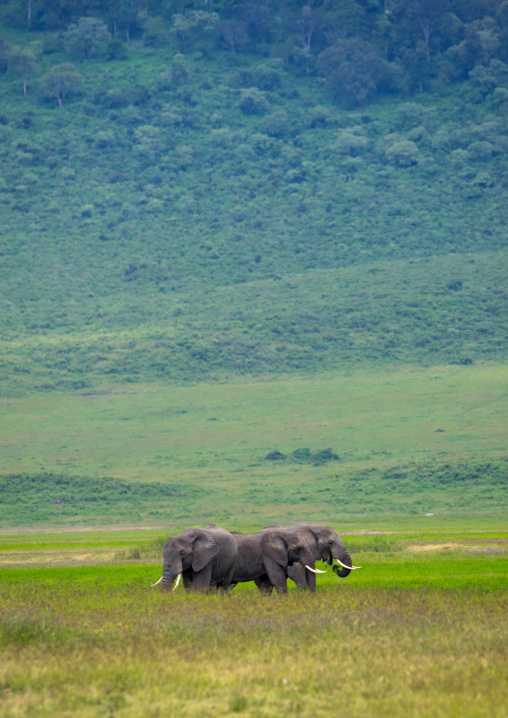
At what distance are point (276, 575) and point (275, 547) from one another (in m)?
0.57

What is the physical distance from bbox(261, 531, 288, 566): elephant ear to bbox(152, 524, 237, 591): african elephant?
0.81 m

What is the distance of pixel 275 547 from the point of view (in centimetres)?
2167

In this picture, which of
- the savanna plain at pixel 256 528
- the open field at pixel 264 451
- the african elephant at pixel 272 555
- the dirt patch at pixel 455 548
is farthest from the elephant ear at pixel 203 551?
the open field at pixel 264 451

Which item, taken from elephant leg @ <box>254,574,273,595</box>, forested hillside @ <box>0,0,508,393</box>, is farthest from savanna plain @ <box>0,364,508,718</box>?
forested hillside @ <box>0,0,508,393</box>

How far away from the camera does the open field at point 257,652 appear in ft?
37.8

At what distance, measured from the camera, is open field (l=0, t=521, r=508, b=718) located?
1152 centimetres

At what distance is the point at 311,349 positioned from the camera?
117875mm

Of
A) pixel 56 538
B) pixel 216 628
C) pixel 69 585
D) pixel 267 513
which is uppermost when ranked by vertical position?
pixel 216 628

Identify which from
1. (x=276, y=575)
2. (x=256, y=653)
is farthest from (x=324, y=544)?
(x=256, y=653)

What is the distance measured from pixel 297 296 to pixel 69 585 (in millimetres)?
110192

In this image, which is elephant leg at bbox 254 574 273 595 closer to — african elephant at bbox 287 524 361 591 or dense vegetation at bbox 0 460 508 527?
african elephant at bbox 287 524 361 591

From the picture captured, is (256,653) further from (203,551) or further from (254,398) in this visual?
(254,398)

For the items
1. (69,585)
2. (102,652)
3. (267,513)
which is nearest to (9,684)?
(102,652)

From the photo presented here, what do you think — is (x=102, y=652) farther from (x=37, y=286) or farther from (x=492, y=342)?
(x=37, y=286)
